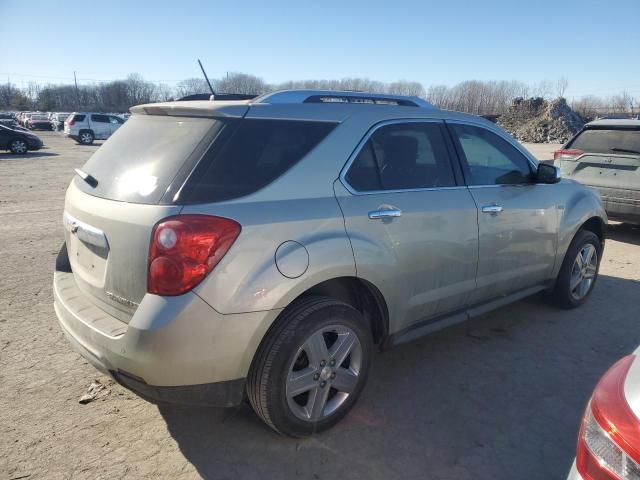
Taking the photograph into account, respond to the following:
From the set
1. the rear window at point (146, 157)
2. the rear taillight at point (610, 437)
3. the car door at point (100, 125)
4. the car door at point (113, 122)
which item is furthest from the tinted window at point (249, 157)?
the car door at point (113, 122)

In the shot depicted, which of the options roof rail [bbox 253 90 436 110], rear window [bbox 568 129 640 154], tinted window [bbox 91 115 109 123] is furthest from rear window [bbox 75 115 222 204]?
tinted window [bbox 91 115 109 123]

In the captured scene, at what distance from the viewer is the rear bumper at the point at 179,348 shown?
88.0 inches

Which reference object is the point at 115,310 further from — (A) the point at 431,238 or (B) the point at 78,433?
(A) the point at 431,238

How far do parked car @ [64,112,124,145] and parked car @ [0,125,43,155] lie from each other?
8.35 metres

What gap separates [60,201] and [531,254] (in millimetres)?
9167

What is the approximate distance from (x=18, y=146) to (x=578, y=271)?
75.4ft

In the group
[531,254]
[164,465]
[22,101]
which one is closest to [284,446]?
[164,465]

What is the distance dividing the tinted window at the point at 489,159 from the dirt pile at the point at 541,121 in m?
44.9

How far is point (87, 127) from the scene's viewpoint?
29.8m

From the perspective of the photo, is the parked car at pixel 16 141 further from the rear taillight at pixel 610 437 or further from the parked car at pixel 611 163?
the rear taillight at pixel 610 437

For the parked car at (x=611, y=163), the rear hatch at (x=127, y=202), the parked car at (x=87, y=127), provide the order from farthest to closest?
the parked car at (x=87, y=127)
the parked car at (x=611, y=163)
the rear hatch at (x=127, y=202)

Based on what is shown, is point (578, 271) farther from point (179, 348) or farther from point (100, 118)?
point (100, 118)

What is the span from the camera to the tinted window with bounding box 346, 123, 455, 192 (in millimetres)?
2967

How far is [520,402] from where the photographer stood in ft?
10.5
